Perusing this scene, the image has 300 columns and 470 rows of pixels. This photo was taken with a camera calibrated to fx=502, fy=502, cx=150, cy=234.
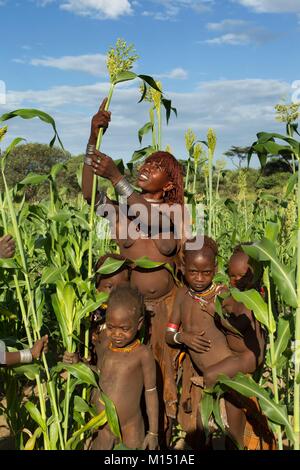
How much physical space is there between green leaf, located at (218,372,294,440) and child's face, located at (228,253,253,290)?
0.57 metres

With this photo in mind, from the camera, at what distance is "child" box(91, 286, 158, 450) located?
231 centimetres

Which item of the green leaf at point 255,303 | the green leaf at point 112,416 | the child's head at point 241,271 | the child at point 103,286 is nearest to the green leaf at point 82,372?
the green leaf at point 112,416

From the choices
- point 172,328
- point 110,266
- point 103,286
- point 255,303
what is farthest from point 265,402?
point 103,286

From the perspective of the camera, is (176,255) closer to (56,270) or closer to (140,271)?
(140,271)

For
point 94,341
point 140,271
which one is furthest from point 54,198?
point 94,341

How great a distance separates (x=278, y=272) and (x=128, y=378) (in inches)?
35.4

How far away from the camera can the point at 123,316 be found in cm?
228

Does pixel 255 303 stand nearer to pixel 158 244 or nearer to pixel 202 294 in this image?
pixel 202 294

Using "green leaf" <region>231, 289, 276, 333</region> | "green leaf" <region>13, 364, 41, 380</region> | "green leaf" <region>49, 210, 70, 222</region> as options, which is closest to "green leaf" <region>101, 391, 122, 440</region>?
"green leaf" <region>13, 364, 41, 380</region>

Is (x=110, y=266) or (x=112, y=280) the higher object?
(x=110, y=266)

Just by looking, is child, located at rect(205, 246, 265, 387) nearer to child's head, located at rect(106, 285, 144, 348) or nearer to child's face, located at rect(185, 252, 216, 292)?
child's face, located at rect(185, 252, 216, 292)

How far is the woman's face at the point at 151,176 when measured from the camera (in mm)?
2773

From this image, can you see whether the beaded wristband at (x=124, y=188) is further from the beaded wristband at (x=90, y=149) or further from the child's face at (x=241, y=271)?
the child's face at (x=241, y=271)
